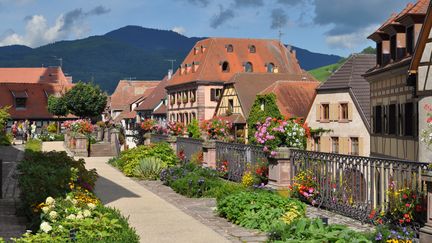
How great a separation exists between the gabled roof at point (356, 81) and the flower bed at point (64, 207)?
2936 cm

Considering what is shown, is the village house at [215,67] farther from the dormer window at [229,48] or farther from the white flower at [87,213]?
the white flower at [87,213]

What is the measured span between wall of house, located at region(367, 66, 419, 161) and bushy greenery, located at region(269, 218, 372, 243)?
14399 mm

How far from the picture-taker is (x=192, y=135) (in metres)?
33.9

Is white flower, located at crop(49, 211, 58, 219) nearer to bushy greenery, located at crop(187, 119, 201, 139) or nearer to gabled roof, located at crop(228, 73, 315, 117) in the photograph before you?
bushy greenery, located at crop(187, 119, 201, 139)

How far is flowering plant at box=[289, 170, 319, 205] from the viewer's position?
14.6 m

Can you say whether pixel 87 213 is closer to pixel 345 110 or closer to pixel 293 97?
pixel 345 110

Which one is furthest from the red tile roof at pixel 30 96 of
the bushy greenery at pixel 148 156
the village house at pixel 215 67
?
the bushy greenery at pixel 148 156

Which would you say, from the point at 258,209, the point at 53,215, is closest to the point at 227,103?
the point at 258,209

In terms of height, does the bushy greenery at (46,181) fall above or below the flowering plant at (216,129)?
below

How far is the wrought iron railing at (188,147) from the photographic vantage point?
24703 millimetres

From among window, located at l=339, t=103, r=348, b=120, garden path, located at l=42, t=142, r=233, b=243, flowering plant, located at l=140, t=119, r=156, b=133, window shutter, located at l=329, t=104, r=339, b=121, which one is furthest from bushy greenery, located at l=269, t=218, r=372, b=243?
window shutter, located at l=329, t=104, r=339, b=121

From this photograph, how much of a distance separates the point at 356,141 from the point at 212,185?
1021 inches

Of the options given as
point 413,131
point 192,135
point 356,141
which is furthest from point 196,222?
point 356,141

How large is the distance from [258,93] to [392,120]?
3201 cm
